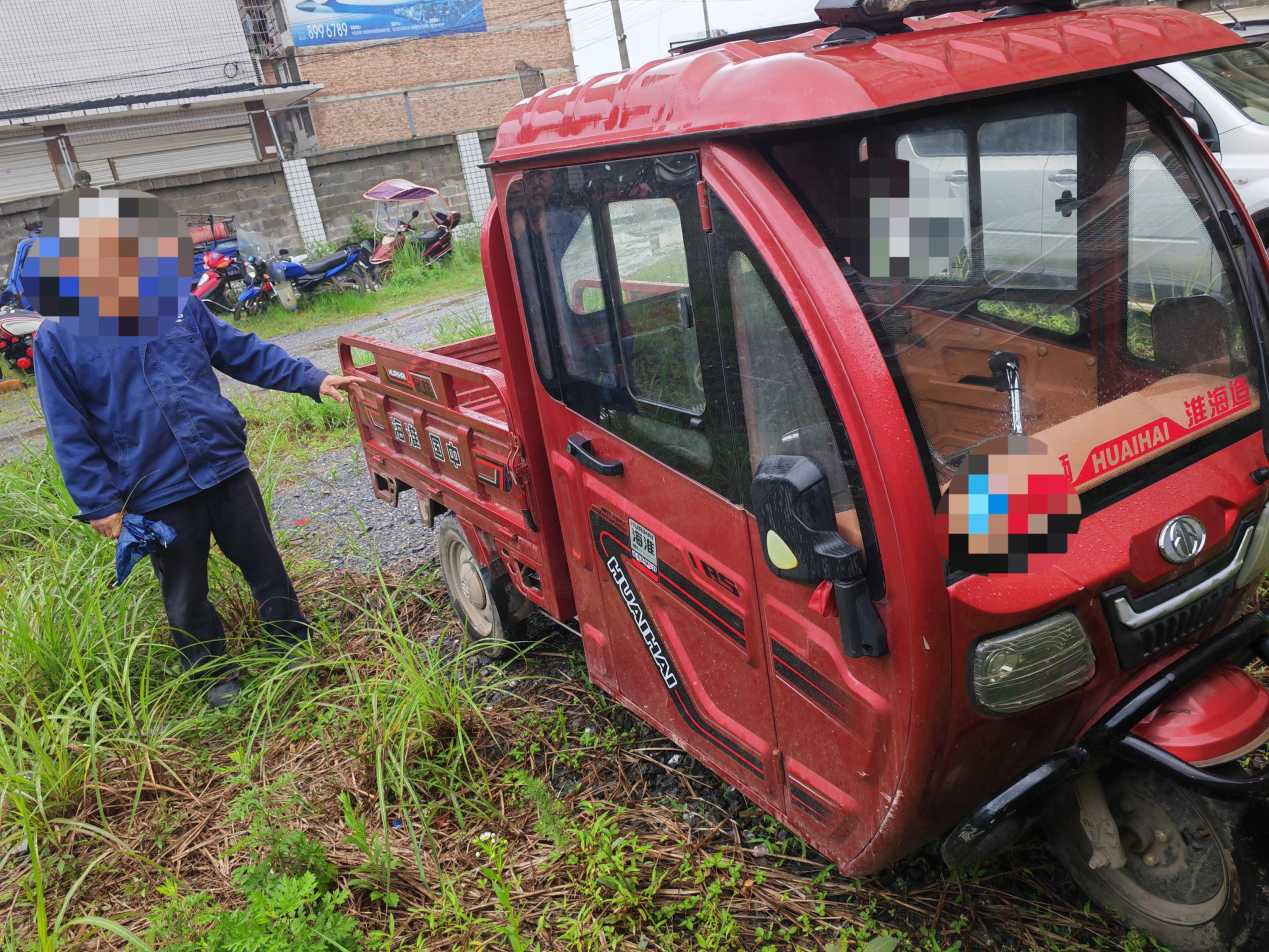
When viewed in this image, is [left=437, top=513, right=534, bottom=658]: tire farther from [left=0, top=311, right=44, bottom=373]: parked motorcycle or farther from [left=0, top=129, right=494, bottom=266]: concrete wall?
[left=0, top=129, right=494, bottom=266]: concrete wall

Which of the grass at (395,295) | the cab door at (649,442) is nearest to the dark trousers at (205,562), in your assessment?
A: the cab door at (649,442)

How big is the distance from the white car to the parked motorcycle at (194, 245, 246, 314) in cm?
1123

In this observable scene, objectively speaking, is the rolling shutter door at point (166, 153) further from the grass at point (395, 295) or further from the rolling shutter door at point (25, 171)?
the grass at point (395, 295)

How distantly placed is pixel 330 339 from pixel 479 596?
26.6ft

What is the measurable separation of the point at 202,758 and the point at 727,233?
2769 millimetres

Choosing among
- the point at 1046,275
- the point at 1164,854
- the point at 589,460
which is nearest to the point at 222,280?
the point at 589,460

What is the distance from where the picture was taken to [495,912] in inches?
102

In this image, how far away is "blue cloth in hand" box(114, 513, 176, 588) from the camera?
340cm

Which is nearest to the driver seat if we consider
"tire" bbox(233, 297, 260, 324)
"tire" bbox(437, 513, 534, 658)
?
"tire" bbox(233, 297, 260, 324)

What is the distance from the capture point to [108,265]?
3.22 metres

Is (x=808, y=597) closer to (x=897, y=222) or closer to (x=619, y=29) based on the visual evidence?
(x=897, y=222)

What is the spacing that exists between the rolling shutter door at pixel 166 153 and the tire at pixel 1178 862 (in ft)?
70.2

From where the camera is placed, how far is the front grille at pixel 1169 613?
1892mm

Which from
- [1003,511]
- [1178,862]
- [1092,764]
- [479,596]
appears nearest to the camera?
[1003,511]
